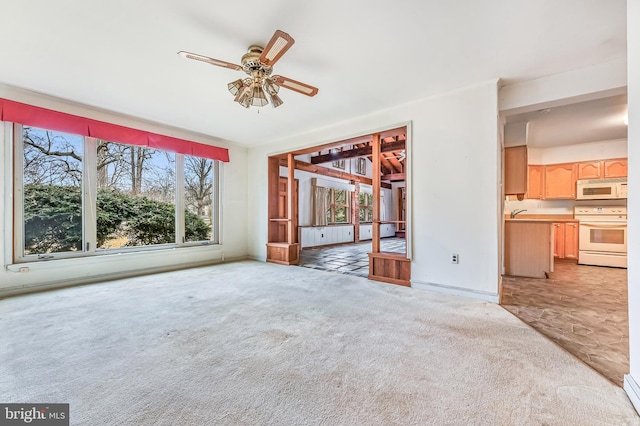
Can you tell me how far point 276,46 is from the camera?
207cm

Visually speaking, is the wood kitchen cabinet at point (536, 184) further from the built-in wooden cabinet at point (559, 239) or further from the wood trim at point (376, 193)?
the wood trim at point (376, 193)

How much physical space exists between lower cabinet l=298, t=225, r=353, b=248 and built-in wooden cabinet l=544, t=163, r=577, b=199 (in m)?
5.45

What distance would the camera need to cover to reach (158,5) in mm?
1979

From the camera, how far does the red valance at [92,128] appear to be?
10.8ft

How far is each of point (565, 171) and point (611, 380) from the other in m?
5.61

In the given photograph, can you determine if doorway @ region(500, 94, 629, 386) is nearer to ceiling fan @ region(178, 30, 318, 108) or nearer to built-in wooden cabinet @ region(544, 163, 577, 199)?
built-in wooden cabinet @ region(544, 163, 577, 199)

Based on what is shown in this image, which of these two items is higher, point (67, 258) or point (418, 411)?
point (67, 258)

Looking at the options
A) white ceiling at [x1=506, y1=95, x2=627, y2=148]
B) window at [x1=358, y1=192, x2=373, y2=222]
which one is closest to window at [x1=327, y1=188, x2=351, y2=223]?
window at [x1=358, y1=192, x2=373, y2=222]

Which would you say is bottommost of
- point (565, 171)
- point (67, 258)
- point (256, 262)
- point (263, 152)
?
point (256, 262)

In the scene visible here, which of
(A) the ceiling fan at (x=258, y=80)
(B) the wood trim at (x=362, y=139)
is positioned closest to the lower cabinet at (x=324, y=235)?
(B) the wood trim at (x=362, y=139)

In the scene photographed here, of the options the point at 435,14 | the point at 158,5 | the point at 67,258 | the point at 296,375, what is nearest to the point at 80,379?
the point at 296,375

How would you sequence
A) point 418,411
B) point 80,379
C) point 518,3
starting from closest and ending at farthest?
1. point 418,411
2. point 80,379
3. point 518,3

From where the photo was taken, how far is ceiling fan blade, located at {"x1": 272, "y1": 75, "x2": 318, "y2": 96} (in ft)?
8.50

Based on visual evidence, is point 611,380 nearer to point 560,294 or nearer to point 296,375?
point 296,375
